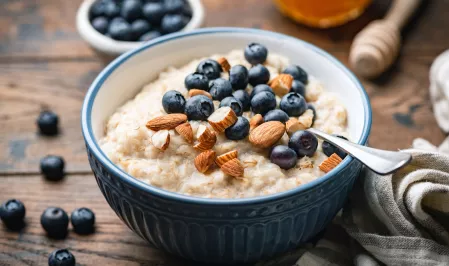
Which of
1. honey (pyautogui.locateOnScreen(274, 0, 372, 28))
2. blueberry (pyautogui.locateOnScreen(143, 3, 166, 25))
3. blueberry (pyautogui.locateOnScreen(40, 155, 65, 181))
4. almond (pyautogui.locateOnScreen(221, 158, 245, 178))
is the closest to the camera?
almond (pyautogui.locateOnScreen(221, 158, 245, 178))

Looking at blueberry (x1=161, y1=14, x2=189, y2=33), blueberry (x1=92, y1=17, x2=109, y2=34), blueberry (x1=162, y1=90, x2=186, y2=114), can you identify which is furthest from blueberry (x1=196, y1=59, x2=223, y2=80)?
blueberry (x1=92, y1=17, x2=109, y2=34)

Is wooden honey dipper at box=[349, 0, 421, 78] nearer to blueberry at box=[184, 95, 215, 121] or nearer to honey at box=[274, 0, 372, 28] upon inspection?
honey at box=[274, 0, 372, 28]

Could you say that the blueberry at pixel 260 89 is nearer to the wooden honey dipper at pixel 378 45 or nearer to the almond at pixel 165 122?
the almond at pixel 165 122

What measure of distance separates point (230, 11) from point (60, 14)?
67 cm

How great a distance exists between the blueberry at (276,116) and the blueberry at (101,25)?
3.00ft

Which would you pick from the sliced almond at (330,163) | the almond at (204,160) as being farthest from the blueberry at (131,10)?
the sliced almond at (330,163)

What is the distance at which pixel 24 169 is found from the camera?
1859 mm

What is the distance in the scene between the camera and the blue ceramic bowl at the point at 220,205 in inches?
50.7

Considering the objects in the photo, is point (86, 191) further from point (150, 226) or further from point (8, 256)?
point (150, 226)

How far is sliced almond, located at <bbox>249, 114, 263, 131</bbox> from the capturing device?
1.46 metres

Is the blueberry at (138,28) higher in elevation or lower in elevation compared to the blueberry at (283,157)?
lower

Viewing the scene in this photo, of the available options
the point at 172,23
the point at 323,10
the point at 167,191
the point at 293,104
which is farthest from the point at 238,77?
the point at 323,10

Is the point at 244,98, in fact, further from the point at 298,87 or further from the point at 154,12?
the point at 154,12

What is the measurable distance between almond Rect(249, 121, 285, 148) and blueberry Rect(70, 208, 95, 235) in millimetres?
515
